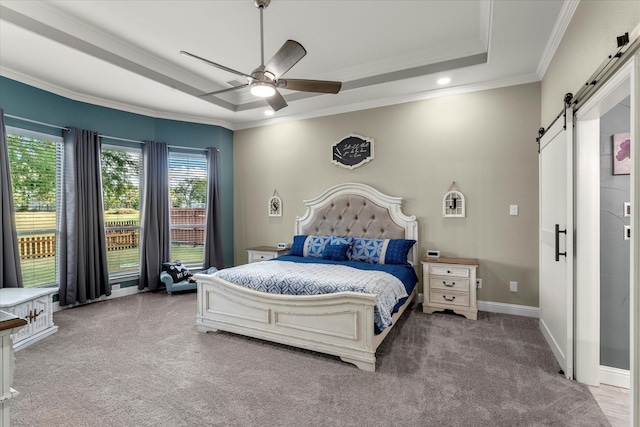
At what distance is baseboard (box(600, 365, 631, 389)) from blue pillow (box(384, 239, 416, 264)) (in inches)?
73.8

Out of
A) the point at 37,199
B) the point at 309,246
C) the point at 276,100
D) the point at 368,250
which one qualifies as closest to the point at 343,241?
the point at 368,250

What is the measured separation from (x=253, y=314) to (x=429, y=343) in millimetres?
1628

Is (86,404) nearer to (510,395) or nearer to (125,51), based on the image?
(510,395)

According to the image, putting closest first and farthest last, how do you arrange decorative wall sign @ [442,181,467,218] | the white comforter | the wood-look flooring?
the wood-look flooring < the white comforter < decorative wall sign @ [442,181,467,218]

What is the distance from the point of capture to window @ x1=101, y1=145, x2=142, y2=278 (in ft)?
14.9

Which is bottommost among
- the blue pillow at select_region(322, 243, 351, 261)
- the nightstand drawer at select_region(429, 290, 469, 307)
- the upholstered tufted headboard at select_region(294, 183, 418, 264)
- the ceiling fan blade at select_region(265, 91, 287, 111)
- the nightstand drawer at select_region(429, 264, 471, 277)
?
the nightstand drawer at select_region(429, 290, 469, 307)

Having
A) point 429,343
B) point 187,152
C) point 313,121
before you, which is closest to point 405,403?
point 429,343

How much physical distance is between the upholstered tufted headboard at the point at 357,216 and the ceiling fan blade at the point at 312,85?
1.90 metres

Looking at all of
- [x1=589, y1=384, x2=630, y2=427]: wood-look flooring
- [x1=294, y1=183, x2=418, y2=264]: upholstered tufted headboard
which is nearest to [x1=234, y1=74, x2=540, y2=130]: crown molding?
[x1=294, y1=183, x2=418, y2=264]: upholstered tufted headboard

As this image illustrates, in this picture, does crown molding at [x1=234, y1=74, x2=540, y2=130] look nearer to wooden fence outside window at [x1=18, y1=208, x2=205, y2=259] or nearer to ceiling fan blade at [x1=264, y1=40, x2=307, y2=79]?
wooden fence outside window at [x1=18, y1=208, x2=205, y2=259]

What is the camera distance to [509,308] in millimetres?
3656

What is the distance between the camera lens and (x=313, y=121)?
484 centimetres

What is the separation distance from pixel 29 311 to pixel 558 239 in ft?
15.3

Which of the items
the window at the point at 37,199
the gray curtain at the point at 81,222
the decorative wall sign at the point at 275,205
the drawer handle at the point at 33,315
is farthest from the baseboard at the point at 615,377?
the window at the point at 37,199
